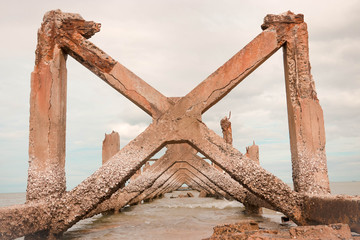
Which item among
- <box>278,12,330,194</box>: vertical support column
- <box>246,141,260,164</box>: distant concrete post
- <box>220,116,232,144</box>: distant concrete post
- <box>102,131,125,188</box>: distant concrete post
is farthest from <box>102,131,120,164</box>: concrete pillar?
<box>246,141,260,164</box>: distant concrete post

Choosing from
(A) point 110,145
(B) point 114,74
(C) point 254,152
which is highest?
(B) point 114,74

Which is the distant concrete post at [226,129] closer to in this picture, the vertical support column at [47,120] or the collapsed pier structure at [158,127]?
the collapsed pier structure at [158,127]

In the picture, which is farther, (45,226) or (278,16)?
(278,16)

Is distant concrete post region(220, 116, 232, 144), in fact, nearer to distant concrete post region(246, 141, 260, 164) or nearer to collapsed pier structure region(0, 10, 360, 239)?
distant concrete post region(246, 141, 260, 164)

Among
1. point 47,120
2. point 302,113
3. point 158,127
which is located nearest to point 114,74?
point 158,127

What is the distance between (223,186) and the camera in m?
9.29

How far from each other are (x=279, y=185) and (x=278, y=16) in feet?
9.20

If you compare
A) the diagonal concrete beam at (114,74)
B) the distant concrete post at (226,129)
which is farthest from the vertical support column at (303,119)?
the distant concrete post at (226,129)

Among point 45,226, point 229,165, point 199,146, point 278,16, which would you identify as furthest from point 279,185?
point 45,226

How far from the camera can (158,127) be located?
5219 mm

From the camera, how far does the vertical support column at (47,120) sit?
4.79 metres

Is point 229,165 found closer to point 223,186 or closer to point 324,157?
point 324,157

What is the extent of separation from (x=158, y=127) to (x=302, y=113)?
2324 mm

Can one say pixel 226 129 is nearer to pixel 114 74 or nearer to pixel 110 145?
pixel 110 145
